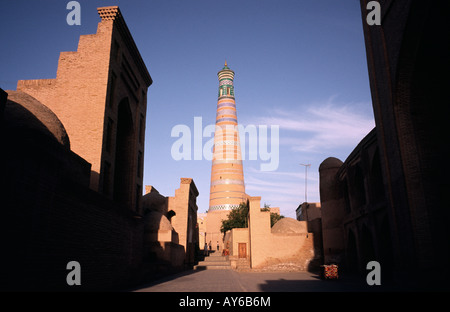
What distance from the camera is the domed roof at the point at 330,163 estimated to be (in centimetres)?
1927

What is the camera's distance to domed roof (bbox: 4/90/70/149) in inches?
303

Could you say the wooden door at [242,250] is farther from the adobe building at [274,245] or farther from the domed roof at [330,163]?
the domed roof at [330,163]

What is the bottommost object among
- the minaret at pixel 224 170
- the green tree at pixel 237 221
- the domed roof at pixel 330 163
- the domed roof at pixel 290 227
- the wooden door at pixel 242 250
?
the wooden door at pixel 242 250

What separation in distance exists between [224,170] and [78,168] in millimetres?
38216

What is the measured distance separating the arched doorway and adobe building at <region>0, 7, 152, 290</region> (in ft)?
0.15

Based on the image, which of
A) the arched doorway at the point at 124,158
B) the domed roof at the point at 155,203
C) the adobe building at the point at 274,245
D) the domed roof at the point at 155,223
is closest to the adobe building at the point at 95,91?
the arched doorway at the point at 124,158

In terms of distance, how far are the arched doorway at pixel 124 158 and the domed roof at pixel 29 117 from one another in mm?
6044

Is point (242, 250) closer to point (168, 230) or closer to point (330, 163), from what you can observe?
point (168, 230)

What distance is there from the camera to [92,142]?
11.4 metres

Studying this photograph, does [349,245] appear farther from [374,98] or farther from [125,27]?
[125,27]

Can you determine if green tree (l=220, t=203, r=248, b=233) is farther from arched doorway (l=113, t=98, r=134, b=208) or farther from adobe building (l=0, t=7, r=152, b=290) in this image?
arched doorway (l=113, t=98, r=134, b=208)

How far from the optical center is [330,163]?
1936 centimetres
